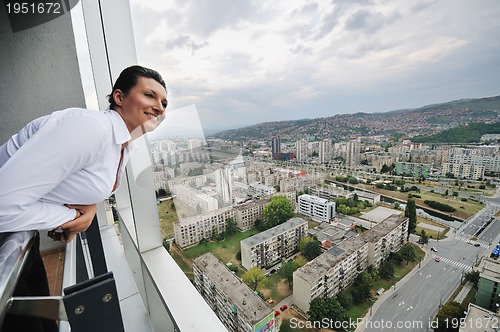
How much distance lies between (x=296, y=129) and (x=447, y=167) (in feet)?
2.25

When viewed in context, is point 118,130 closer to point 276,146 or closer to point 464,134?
point 276,146

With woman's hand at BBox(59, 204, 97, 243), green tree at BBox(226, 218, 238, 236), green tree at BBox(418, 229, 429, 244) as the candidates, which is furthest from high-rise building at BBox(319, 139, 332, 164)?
woman's hand at BBox(59, 204, 97, 243)

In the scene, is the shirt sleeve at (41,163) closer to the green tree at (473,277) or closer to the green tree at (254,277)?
the green tree at (254,277)

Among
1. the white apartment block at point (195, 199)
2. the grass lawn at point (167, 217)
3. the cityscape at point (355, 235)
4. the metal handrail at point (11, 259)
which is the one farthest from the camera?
the grass lawn at point (167, 217)

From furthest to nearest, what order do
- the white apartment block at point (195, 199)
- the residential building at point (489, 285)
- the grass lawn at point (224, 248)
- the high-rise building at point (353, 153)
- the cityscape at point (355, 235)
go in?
the white apartment block at point (195, 199)
the grass lawn at point (224, 248)
the high-rise building at point (353, 153)
the cityscape at point (355, 235)
the residential building at point (489, 285)

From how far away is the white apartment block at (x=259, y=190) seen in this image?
130cm

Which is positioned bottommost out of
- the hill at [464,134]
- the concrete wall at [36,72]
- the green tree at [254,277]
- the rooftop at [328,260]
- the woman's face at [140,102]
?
the green tree at [254,277]

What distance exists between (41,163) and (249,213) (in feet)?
3.02

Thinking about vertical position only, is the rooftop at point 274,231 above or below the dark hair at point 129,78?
below

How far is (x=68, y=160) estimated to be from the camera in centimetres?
66

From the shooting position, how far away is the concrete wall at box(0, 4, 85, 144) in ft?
7.27

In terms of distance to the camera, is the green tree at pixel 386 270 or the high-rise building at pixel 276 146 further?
the high-rise building at pixel 276 146

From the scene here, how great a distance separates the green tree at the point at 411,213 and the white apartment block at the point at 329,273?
0.18 metres

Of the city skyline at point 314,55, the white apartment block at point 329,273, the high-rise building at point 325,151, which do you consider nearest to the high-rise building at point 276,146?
the city skyline at point 314,55
